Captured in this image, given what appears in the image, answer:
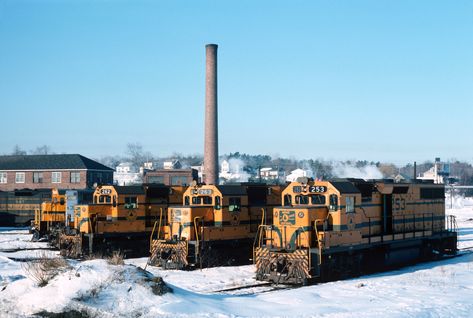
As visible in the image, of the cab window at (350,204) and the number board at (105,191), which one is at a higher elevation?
the number board at (105,191)

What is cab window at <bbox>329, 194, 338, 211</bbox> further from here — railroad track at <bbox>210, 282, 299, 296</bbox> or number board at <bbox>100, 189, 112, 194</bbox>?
number board at <bbox>100, 189, 112, 194</bbox>

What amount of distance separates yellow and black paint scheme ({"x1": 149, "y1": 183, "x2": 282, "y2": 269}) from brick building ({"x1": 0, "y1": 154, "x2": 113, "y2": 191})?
4186cm

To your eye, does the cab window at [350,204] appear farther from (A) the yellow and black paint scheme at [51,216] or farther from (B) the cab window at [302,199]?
(A) the yellow and black paint scheme at [51,216]

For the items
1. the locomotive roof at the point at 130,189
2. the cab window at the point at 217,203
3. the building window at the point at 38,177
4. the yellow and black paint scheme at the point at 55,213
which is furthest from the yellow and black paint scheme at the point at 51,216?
the building window at the point at 38,177

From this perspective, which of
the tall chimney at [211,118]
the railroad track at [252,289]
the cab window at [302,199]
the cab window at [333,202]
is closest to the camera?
the railroad track at [252,289]

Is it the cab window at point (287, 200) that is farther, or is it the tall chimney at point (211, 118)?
the tall chimney at point (211, 118)

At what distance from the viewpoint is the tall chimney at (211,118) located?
47.8m

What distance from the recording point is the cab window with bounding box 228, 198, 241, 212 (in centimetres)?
2402

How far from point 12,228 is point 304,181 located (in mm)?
33912

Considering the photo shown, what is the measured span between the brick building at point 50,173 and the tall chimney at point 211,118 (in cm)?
2093

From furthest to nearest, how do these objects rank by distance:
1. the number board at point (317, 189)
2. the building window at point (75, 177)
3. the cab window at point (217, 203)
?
the building window at point (75, 177), the cab window at point (217, 203), the number board at point (317, 189)

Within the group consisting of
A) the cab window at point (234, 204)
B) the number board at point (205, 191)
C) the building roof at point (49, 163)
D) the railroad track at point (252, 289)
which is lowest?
the railroad track at point (252, 289)

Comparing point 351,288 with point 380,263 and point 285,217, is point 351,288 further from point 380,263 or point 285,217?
point 380,263

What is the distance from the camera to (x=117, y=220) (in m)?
26.7
